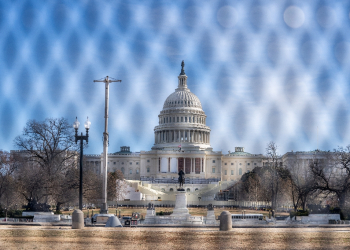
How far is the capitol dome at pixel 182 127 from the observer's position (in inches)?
7338

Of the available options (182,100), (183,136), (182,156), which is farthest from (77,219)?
(182,100)

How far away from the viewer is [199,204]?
4363 inches

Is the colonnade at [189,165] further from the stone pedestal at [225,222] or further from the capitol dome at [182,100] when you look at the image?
the stone pedestal at [225,222]

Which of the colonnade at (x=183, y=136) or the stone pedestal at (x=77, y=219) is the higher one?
the colonnade at (x=183, y=136)

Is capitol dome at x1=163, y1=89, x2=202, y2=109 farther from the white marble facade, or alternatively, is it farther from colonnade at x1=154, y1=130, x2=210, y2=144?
colonnade at x1=154, y1=130, x2=210, y2=144

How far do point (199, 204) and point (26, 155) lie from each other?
5045cm

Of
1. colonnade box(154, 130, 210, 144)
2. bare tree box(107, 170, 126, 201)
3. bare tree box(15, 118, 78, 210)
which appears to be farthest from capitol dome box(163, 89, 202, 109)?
bare tree box(15, 118, 78, 210)

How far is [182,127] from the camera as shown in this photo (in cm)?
18638

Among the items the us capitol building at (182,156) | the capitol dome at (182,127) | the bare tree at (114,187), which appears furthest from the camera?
the capitol dome at (182,127)

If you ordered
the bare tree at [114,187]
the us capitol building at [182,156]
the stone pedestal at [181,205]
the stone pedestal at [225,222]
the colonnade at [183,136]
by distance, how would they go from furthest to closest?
the colonnade at [183,136]
the us capitol building at [182,156]
the bare tree at [114,187]
the stone pedestal at [181,205]
the stone pedestal at [225,222]

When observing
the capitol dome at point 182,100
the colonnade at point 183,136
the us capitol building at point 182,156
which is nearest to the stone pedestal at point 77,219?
the us capitol building at point 182,156

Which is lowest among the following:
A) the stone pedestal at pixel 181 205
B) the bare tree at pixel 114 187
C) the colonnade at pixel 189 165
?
the stone pedestal at pixel 181 205

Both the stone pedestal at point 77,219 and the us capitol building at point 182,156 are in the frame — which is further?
the us capitol building at point 182,156

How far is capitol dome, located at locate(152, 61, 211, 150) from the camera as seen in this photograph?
18638cm
